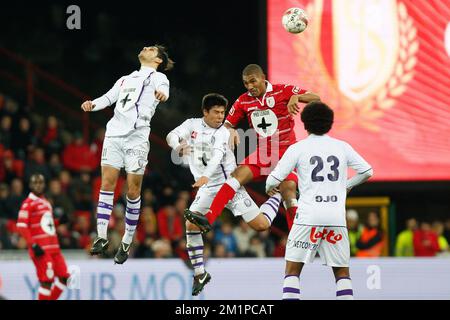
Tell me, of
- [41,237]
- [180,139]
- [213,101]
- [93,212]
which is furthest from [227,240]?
[180,139]

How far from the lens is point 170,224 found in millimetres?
17969

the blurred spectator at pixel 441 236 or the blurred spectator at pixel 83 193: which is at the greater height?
the blurred spectator at pixel 83 193

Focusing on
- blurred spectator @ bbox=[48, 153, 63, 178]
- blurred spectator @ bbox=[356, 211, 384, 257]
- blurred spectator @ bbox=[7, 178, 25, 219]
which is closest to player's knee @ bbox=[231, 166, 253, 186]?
blurred spectator @ bbox=[356, 211, 384, 257]

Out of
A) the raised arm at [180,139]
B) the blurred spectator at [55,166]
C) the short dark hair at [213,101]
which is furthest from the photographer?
the blurred spectator at [55,166]

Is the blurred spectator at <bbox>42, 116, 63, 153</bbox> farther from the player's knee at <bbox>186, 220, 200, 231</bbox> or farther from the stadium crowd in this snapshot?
the player's knee at <bbox>186, 220, 200, 231</bbox>

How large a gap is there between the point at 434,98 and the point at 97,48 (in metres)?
8.46

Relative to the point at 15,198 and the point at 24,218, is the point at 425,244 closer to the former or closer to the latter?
the point at 24,218

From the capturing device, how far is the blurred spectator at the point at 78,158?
1950 centimetres

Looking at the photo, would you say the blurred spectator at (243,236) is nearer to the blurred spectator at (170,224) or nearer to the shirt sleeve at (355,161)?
the blurred spectator at (170,224)

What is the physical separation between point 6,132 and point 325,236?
11103 millimetres

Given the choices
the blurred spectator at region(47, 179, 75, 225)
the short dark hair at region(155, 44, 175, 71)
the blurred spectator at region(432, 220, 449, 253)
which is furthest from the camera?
the blurred spectator at region(432, 220, 449, 253)

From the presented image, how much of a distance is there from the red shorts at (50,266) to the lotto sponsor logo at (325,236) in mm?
7591

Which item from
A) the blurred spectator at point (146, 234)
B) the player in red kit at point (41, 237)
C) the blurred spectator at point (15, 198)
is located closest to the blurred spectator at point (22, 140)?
the blurred spectator at point (15, 198)

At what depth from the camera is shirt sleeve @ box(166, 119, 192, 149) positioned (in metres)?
10.7
